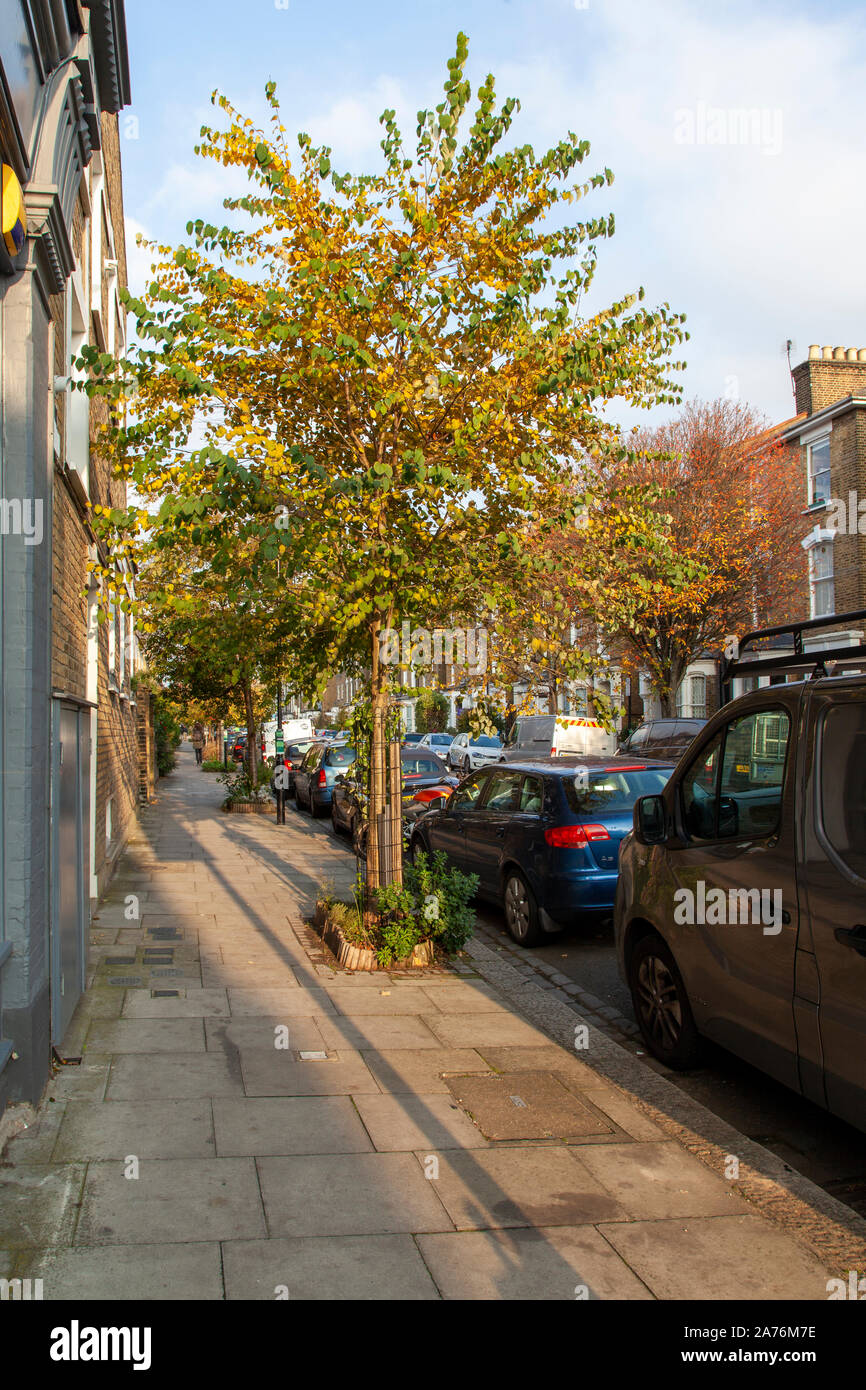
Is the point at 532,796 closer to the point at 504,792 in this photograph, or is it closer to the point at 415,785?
the point at 504,792

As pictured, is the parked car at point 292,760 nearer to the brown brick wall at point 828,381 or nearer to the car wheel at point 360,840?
the car wheel at point 360,840

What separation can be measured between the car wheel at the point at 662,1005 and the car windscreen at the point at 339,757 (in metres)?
15.1

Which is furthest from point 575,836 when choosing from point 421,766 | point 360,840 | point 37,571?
point 421,766

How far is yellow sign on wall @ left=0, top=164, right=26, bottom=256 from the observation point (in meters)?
4.59

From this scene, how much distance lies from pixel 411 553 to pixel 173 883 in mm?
5832

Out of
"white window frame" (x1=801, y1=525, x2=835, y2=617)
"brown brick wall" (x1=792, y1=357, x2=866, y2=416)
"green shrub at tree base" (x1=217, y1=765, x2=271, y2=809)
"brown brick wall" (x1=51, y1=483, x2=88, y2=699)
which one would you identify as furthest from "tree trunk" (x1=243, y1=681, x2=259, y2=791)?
"brown brick wall" (x1=792, y1=357, x2=866, y2=416)

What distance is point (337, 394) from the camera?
851cm

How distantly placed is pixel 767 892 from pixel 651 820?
1292 millimetres

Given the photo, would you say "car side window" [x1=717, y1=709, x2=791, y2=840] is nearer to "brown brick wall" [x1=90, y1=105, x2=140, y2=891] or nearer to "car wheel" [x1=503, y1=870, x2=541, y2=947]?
"car wheel" [x1=503, y1=870, x2=541, y2=947]

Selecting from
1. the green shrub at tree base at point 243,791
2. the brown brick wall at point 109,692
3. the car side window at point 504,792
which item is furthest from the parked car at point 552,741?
the car side window at point 504,792

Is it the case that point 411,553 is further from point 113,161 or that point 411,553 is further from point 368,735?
point 113,161

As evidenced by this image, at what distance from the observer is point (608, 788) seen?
29.7ft

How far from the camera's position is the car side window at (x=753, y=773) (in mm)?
4824

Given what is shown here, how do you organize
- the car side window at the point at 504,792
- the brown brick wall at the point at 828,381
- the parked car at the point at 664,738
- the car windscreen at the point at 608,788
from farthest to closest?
1. the brown brick wall at the point at 828,381
2. the parked car at the point at 664,738
3. the car side window at the point at 504,792
4. the car windscreen at the point at 608,788
